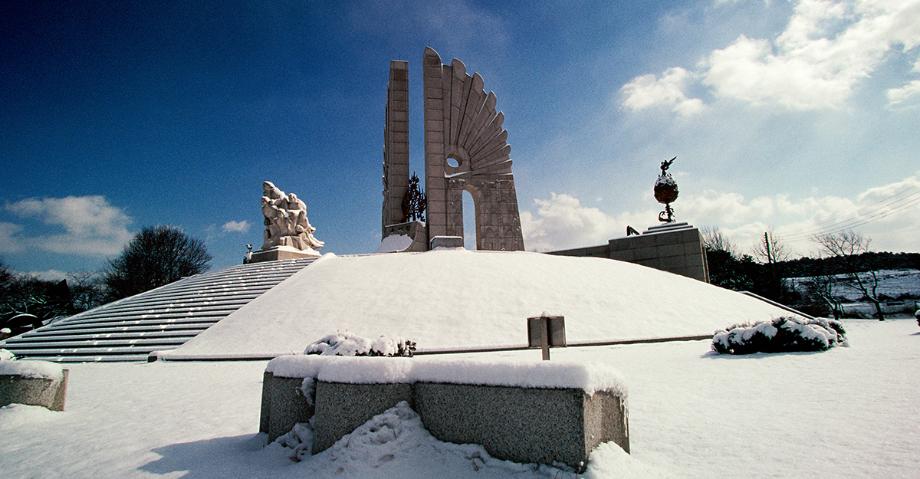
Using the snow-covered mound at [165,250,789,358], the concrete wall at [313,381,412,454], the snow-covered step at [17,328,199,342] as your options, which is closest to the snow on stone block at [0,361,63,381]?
the concrete wall at [313,381,412,454]

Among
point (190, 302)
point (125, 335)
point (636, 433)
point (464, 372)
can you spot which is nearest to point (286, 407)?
point (464, 372)

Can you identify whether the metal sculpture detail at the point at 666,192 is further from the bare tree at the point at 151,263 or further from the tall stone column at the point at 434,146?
the bare tree at the point at 151,263

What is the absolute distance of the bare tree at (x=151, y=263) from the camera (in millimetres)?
35562

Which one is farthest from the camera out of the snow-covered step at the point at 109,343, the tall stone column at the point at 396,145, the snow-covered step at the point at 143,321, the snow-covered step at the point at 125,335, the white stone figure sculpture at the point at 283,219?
the tall stone column at the point at 396,145

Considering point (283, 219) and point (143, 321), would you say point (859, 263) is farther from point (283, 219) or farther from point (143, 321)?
point (143, 321)

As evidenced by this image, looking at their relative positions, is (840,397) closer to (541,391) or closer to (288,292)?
(541,391)

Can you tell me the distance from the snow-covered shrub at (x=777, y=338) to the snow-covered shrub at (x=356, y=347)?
6.28 meters

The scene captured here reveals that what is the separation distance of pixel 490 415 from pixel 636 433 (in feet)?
5.18

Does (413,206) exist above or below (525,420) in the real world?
above

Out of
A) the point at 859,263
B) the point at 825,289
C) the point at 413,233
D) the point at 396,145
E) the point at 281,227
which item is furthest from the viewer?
the point at 859,263

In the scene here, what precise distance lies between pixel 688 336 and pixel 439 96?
18.6 metres

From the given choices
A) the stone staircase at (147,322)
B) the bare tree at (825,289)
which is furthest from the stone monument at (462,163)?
the bare tree at (825,289)

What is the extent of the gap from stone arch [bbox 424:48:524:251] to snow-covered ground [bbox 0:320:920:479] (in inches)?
679

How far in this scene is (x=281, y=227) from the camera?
70.5ft
